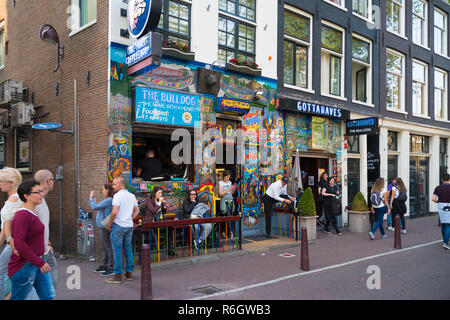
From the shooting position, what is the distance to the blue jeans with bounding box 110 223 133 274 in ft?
21.1

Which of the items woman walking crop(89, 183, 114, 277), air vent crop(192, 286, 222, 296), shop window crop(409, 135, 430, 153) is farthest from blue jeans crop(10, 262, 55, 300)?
shop window crop(409, 135, 430, 153)

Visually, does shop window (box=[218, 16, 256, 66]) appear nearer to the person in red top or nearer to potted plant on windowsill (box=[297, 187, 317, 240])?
potted plant on windowsill (box=[297, 187, 317, 240])

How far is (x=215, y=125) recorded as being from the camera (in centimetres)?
1045

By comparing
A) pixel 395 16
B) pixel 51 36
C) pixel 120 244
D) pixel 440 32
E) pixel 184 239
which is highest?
pixel 440 32

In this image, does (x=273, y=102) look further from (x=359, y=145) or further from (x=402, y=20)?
(x=402, y=20)

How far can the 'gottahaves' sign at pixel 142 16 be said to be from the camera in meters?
7.49

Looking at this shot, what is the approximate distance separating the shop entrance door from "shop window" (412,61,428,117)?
2.46 m

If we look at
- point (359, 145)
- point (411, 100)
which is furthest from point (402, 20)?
point (359, 145)

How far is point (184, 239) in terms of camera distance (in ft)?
29.3

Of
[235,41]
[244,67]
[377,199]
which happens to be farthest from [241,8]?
[377,199]

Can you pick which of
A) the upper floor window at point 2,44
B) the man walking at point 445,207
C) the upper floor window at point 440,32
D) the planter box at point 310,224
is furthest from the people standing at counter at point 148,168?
the upper floor window at point 440,32

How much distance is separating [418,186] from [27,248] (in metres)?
18.7

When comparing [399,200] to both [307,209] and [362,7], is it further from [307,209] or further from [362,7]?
[362,7]

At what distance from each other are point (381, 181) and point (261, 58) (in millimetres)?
5359
